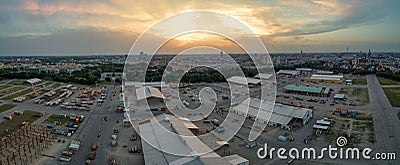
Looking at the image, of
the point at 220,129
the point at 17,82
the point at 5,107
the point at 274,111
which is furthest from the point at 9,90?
the point at 274,111

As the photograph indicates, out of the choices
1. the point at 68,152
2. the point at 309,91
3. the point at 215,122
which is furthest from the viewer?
the point at 309,91

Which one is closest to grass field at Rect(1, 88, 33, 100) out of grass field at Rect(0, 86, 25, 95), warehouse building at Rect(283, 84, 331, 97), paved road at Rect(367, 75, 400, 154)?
grass field at Rect(0, 86, 25, 95)

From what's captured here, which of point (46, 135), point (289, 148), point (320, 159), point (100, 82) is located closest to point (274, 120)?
point (289, 148)

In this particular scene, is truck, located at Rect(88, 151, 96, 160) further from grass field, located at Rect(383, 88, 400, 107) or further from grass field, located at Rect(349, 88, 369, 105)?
grass field, located at Rect(383, 88, 400, 107)

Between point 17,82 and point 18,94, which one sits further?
point 17,82

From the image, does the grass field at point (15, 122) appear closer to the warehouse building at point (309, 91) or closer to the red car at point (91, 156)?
the red car at point (91, 156)

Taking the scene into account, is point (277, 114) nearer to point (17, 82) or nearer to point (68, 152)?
point (68, 152)
